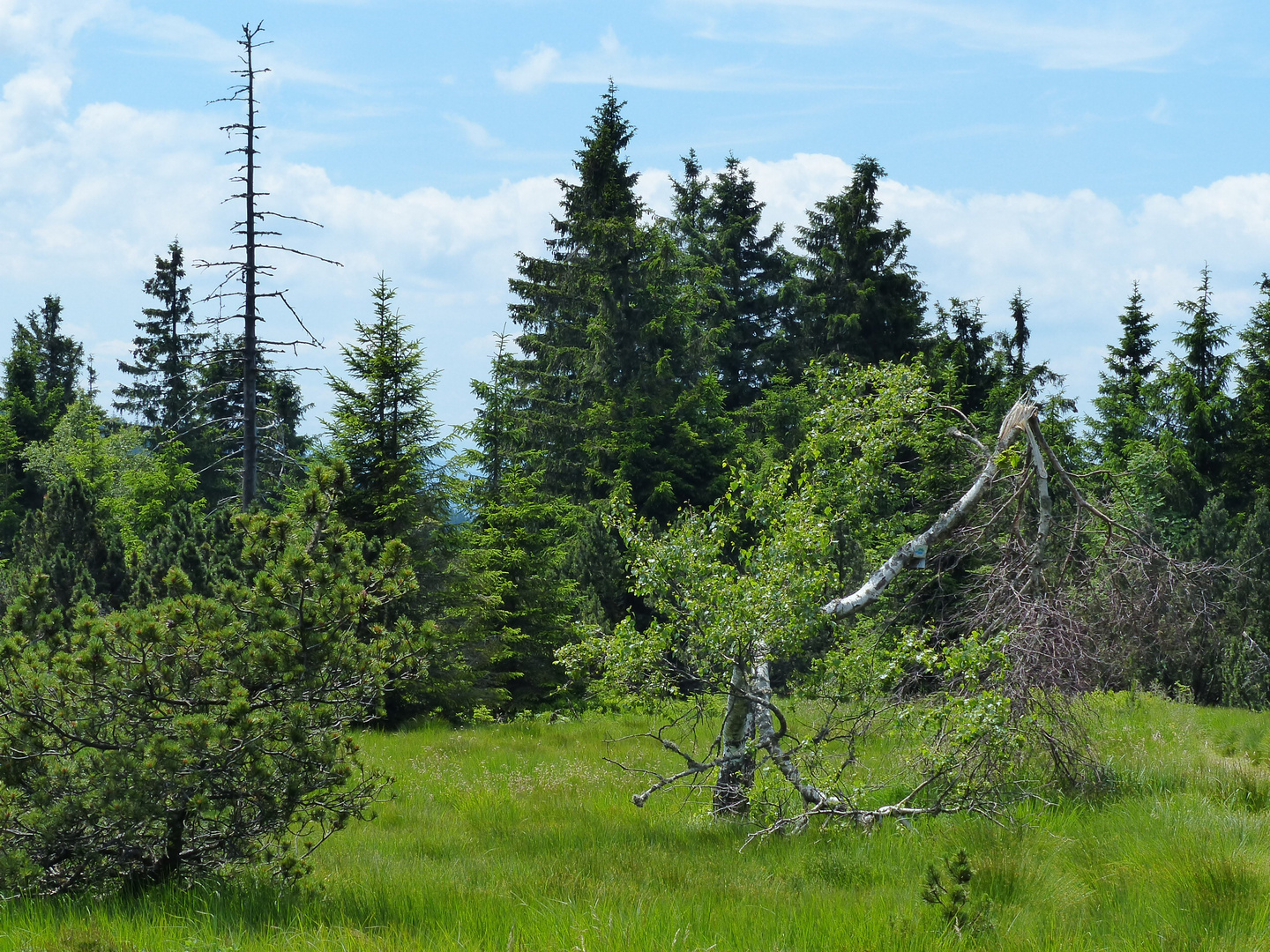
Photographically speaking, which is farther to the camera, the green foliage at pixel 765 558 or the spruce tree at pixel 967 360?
the spruce tree at pixel 967 360

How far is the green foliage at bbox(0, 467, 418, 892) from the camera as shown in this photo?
5.27m

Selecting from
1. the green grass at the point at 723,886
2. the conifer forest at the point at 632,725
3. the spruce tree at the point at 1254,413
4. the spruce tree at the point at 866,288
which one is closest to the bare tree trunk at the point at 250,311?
the conifer forest at the point at 632,725

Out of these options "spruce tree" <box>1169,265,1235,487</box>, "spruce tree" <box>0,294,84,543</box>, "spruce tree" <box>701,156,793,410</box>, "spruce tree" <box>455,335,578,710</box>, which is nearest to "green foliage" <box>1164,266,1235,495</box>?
"spruce tree" <box>1169,265,1235,487</box>

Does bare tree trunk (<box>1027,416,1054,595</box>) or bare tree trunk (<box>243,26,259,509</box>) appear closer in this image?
bare tree trunk (<box>1027,416,1054,595</box>)

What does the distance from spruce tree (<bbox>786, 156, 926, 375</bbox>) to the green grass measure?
90.9 ft

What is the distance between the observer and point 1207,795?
7.99 m

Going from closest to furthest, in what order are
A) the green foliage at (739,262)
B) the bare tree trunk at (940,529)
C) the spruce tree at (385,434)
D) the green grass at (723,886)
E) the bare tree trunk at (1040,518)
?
the green grass at (723,886), the bare tree trunk at (940,529), the bare tree trunk at (1040,518), the spruce tree at (385,434), the green foliage at (739,262)

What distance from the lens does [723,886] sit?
568 cm

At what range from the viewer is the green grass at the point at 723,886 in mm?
4645

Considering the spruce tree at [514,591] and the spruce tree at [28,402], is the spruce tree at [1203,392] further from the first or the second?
the spruce tree at [28,402]

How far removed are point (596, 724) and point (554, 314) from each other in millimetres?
23024

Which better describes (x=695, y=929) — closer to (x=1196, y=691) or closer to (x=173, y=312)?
(x=1196, y=691)

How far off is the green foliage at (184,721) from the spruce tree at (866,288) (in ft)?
Answer: 103

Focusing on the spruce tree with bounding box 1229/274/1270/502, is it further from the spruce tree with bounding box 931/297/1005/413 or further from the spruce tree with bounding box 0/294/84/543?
the spruce tree with bounding box 0/294/84/543
